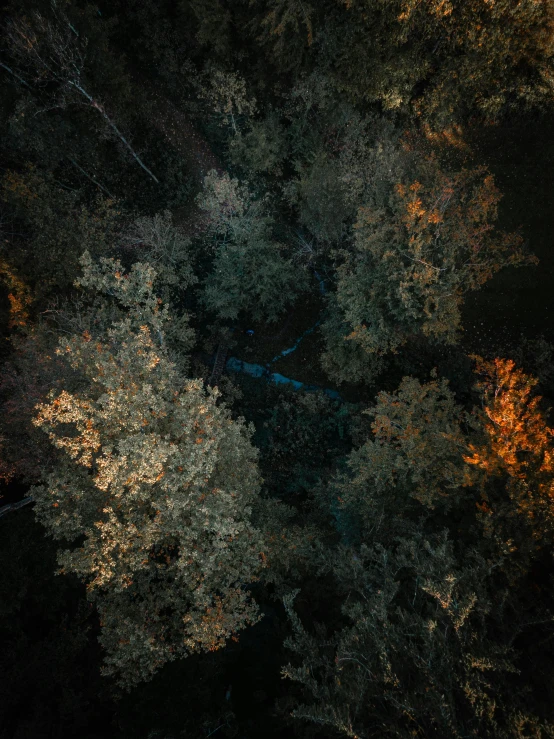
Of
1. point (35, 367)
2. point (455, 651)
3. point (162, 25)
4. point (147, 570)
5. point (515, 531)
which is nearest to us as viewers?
point (455, 651)

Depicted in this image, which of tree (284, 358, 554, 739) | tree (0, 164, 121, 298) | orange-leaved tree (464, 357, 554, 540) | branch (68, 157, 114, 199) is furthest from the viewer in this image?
branch (68, 157, 114, 199)

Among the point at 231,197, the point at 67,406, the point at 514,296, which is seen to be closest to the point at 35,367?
the point at 67,406

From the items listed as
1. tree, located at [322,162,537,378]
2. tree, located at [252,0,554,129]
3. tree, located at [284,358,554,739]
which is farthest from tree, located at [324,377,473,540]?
tree, located at [252,0,554,129]

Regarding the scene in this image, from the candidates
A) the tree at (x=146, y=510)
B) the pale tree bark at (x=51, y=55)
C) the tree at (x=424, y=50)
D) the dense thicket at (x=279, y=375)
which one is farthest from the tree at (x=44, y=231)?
the tree at (x=424, y=50)

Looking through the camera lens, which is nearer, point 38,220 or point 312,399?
point 38,220

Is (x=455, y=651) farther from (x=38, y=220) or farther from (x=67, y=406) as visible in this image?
(x=38, y=220)

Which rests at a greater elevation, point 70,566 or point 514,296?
point 514,296

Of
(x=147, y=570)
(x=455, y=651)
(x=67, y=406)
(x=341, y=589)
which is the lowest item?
(x=455, y=651)

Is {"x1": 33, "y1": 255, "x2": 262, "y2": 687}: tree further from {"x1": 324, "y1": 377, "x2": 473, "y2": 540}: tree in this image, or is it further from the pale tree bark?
the pale tree bark
